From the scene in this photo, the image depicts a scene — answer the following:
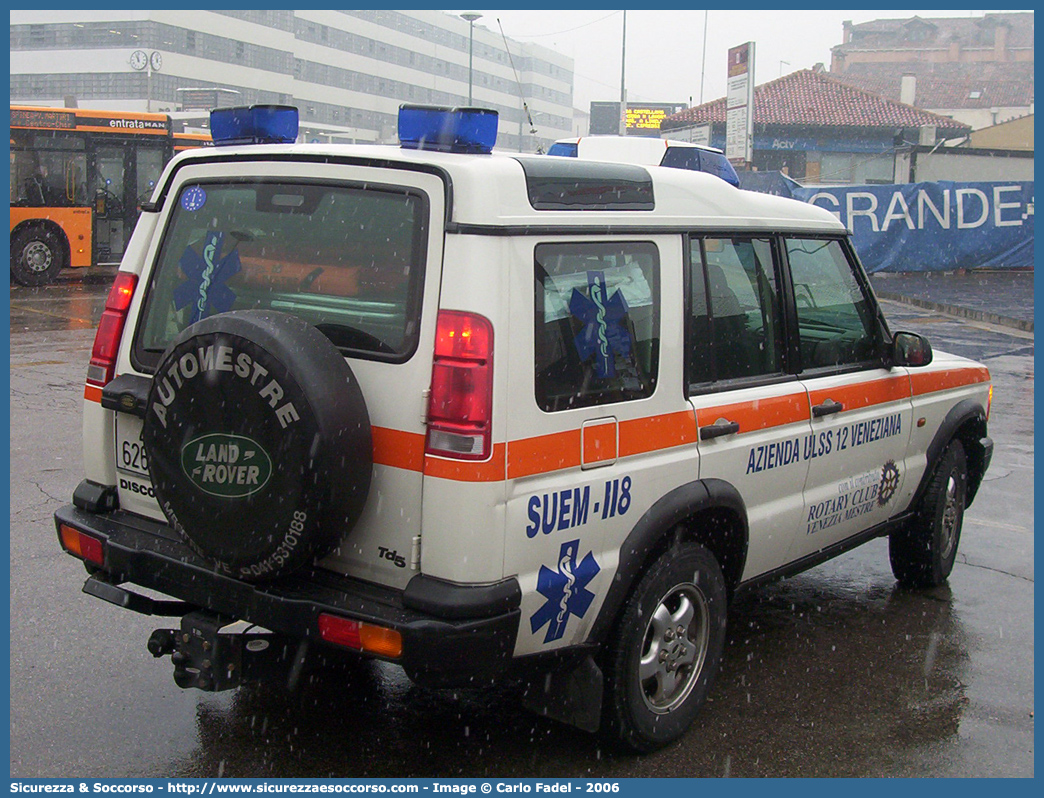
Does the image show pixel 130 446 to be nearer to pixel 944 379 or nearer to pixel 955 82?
pixel 944 379

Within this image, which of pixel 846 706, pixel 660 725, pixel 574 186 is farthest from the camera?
pixel 846 706

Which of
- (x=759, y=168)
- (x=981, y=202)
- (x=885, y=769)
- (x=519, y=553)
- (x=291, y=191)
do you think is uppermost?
(x=759, y=168)

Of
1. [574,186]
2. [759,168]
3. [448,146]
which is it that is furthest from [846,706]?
[759,168]

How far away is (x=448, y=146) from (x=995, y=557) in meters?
4.43

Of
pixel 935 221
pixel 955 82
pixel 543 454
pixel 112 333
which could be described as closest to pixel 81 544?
pixel 112 333

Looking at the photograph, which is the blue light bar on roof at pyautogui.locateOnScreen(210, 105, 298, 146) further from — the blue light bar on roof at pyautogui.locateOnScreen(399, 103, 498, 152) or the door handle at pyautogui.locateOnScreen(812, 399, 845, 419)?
the door handle at pyautogui.locateOnScreen(812, 399, 845, 419)

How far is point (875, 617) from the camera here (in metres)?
5.32

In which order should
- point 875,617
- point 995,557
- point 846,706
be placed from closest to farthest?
point 846,706, point 875,617, point 995,557

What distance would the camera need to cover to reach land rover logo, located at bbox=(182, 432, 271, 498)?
3.13 metres

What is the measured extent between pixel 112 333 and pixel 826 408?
109 inches

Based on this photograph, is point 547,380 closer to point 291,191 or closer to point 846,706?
point 291,191

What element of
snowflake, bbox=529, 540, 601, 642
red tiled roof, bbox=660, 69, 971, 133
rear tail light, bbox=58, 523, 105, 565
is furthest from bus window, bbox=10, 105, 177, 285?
red tiled roof, bbox=660, 69, 971, 133

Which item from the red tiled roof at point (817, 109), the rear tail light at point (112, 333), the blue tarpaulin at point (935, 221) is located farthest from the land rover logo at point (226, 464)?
the red tiled roof at point (817, 109)

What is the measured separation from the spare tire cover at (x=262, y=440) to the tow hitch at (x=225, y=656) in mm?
230
